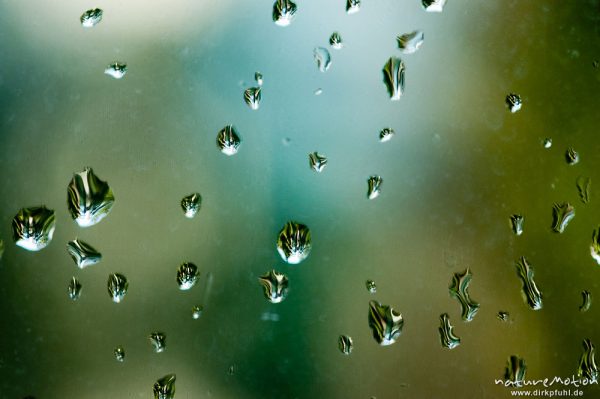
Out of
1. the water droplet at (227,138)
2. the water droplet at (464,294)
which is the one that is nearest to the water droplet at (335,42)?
the water droplet at (227,138)

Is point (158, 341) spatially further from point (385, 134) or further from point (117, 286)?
point (385, 134)

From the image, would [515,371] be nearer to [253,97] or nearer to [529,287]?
[529,287]

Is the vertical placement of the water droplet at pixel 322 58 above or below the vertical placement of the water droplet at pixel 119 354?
above

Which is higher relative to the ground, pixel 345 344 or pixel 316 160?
pixel 316 160

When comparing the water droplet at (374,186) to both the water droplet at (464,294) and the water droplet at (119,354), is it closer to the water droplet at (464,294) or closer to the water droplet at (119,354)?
the water droplet at (464,294)

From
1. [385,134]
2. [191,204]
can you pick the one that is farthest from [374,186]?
[191,204]

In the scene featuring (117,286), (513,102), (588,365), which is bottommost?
(588,365)
